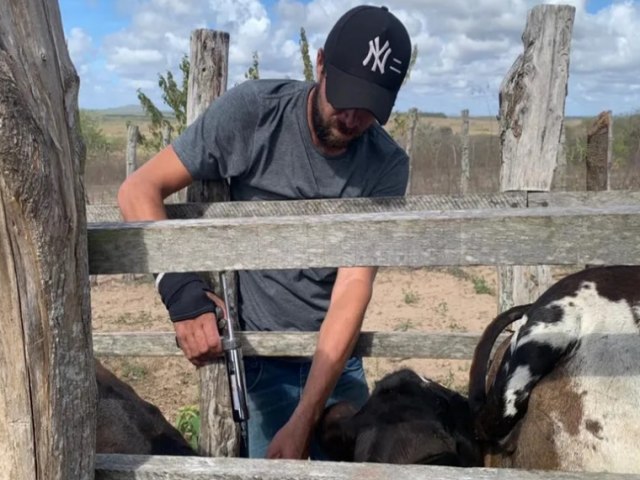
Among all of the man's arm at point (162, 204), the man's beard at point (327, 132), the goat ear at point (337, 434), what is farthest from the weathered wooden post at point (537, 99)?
the man's arm at point (162, 204)

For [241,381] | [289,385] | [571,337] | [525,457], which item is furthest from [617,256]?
[289,385]

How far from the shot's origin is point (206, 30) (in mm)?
3289

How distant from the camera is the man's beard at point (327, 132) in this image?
2824mm

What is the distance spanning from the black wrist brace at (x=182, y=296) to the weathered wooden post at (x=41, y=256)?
841mm

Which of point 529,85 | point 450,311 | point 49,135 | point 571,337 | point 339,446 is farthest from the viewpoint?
point 450,311

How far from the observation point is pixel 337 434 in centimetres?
287

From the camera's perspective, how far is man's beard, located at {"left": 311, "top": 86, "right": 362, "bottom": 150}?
2.82 meters

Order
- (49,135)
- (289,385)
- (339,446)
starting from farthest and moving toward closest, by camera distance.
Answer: (289,385) < (339,446) < (49,135)

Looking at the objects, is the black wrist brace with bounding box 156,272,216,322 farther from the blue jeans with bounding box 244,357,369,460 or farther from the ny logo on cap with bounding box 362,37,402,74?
the ny logo on cap with bounding box 362,37,402,74

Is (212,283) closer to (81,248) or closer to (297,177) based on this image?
(297,177)

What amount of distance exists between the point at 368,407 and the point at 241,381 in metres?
0.58

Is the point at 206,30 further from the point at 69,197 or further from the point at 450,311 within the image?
the point at 450,311

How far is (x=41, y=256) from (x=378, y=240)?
0.69 m

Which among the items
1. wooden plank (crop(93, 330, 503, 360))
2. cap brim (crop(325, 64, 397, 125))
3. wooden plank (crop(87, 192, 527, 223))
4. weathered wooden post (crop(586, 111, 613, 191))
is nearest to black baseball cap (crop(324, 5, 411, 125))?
cap brim (crop(325, 64, 397, 125))
